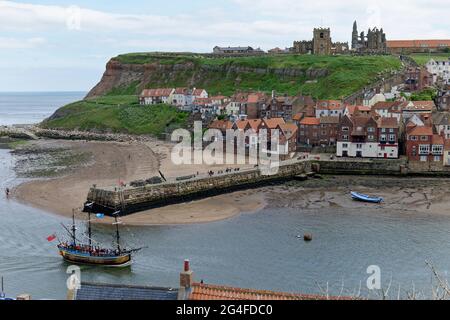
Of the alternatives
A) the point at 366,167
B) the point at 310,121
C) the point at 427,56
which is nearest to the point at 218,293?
the point at 366,167

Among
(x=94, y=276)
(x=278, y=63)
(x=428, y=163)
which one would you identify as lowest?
(x=94, y=276)

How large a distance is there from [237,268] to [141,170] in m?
32.4

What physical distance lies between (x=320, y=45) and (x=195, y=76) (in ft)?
101

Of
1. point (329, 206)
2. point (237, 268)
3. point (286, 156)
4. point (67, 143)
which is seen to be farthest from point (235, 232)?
point (67, 143)

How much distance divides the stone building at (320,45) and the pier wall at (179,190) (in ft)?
266

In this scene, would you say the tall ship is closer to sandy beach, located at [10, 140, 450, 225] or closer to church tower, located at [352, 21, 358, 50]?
sandy beach, located at [10, 140, 450, 225]

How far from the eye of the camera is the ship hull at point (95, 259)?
33812mm

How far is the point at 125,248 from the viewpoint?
117 ft

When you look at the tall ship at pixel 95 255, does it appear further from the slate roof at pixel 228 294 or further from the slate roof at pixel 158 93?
the slate roof at pixel 158 93

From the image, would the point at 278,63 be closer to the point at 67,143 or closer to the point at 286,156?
the point at 67,143

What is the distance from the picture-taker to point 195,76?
137 m

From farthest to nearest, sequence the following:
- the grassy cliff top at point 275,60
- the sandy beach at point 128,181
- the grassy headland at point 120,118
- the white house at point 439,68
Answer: the grassy cliff top at point 275,60 < the white house at point 439,68 < the grassy headland at point 120,118 < the sandy beach at point 128,181

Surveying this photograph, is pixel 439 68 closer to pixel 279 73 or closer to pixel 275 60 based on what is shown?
pixel 279 73

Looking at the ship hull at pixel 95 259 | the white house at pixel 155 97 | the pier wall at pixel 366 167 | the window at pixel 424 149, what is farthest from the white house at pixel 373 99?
the ship hull at pixel 95 259
